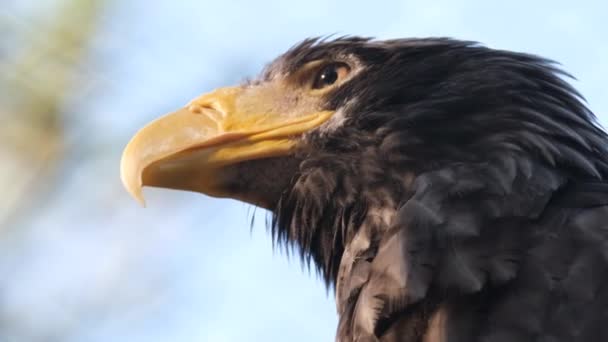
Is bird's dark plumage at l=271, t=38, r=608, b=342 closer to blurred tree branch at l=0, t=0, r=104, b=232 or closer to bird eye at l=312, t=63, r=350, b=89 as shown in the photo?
bird eye at l=312, t=63, r=350, b=89

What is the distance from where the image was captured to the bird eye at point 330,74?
10.7 feet

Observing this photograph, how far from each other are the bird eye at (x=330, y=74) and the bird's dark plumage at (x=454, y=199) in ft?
0.17

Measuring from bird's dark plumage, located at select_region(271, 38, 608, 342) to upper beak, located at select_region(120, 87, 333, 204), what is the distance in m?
0.13

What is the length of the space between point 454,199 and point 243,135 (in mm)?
753

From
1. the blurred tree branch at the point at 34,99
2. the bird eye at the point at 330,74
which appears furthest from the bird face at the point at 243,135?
the blurred tree branch at the point at 34,99

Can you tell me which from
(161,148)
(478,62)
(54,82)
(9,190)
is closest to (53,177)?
(9,190)

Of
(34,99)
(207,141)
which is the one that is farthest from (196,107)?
(34,99)

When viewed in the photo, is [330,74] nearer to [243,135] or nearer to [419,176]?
[243,135]

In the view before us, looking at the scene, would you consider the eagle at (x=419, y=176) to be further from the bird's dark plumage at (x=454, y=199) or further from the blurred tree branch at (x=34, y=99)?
the blurred tree branch at (x=34, y=99)

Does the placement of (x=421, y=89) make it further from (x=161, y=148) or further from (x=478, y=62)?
(x=161, y=148)

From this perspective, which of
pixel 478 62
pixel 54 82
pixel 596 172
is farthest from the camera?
pixel 478 62

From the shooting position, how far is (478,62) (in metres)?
3.12

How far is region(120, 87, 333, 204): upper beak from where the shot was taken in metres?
2.88

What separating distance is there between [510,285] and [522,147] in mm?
598
